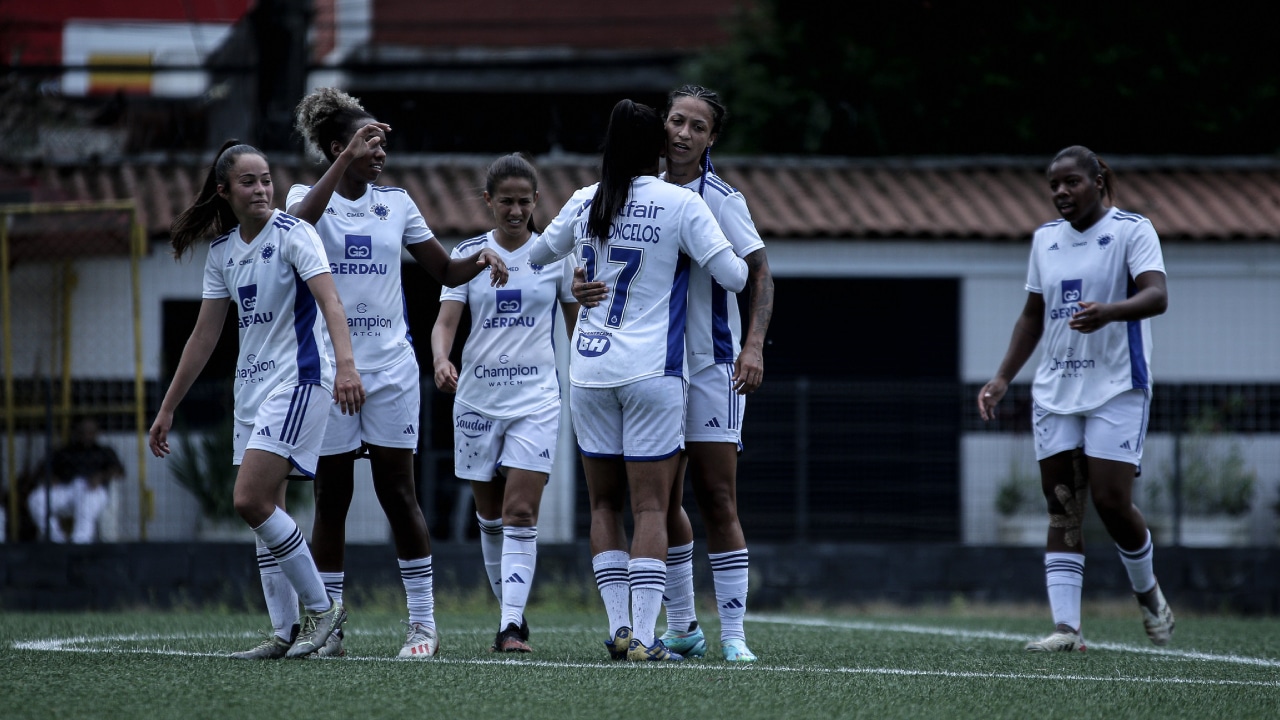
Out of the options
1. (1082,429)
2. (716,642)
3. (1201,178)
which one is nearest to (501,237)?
(716,642)

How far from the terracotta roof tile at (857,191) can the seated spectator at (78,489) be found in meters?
2.12

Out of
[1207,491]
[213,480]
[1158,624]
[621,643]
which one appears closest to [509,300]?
[621,643]

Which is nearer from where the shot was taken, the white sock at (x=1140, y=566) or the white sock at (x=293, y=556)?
the white sock at (x=293, y=556)

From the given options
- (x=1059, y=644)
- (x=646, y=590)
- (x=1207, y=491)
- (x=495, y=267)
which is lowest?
(x=1059, y=644)

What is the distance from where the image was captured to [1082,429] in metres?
6.92

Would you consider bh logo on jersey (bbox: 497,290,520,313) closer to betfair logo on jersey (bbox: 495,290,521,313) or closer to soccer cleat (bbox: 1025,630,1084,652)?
betfair logo on jersey (bbox: 495,290,521,313)

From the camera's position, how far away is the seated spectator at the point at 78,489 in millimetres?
12164

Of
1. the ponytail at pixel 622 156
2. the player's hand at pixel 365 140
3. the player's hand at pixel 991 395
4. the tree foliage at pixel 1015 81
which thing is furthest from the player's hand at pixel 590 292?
the tree foliage at pixel 1015 81

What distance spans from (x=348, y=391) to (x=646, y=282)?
1163 mm

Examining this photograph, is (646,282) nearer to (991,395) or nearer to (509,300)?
(509,300)

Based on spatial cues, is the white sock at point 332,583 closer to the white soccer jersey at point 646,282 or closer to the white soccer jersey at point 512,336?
the white soccer jersey at point 512,336


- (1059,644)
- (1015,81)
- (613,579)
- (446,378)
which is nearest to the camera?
(613,579)

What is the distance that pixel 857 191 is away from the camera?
593 inches

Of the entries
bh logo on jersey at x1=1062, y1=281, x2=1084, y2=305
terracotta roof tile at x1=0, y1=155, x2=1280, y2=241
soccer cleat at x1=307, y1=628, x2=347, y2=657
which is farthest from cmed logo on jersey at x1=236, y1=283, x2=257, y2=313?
terracotta roof tile at x1=0, y1=155, x2=1280, y2=241
